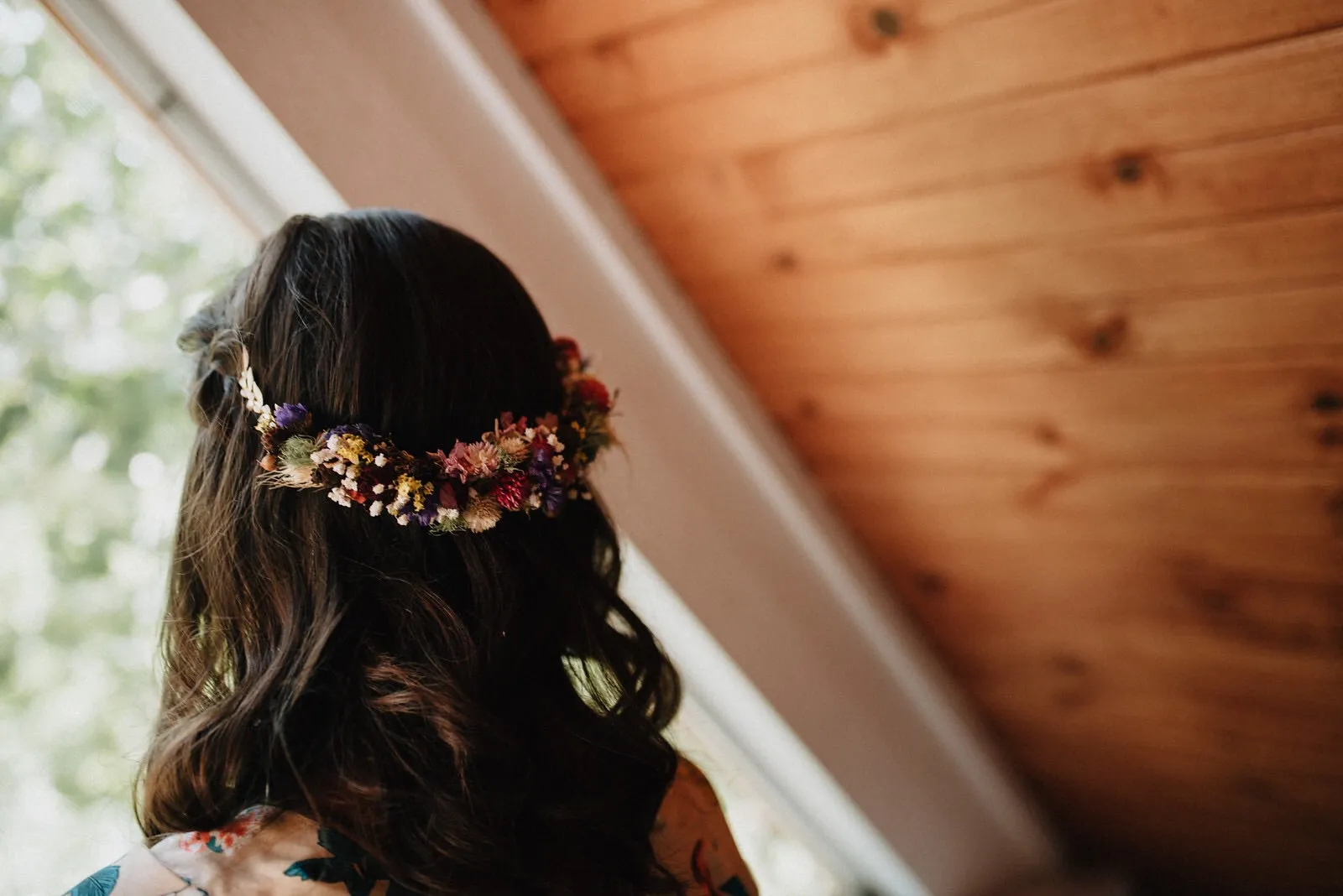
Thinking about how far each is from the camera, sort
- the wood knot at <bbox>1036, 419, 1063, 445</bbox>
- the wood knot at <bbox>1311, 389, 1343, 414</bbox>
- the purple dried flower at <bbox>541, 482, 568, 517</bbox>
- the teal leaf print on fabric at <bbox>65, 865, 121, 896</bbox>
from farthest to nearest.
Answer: the wood knot at <bbox>1036, 419, 1063, 445</bbox> → the wood knot at <bbox>1311, 389, 1343, 414</bbox> → the purple dried flower at <bbox>541, 482, 568, 517</bbox> → the teal leaf print on fabric at <bbox>65, 865, 121, 896</bbox>

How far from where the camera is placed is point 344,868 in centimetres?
83

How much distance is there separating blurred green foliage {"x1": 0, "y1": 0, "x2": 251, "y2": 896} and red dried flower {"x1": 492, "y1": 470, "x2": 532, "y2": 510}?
0.60 metres

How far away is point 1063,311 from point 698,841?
764 mm

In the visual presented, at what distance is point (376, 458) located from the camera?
0.82m

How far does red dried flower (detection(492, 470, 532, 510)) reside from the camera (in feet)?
2.82

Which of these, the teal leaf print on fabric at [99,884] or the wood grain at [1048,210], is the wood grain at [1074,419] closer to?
the wood grain at [1048,210]

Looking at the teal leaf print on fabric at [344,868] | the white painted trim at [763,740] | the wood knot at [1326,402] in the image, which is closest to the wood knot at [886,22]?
the wood knot at [1326,402]

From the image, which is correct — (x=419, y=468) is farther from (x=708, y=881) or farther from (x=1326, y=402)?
(x=1326, y=402)

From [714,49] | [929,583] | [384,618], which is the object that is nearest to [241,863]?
[384,618]

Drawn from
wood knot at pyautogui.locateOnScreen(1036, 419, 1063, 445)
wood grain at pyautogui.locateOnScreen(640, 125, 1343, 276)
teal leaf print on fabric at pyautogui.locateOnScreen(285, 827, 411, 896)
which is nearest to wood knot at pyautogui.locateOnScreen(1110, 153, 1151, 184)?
wood grain at pyautogui.locateOnScreen(640, 125, 1343, 276)

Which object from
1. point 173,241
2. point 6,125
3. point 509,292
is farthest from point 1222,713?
point 6,125

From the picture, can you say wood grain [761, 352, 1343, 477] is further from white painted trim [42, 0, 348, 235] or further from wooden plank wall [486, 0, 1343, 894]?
white painted trim [42, 0, 348, 235]

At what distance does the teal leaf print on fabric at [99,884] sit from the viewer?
78 cm

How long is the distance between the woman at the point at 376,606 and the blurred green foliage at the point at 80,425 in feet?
1.36
